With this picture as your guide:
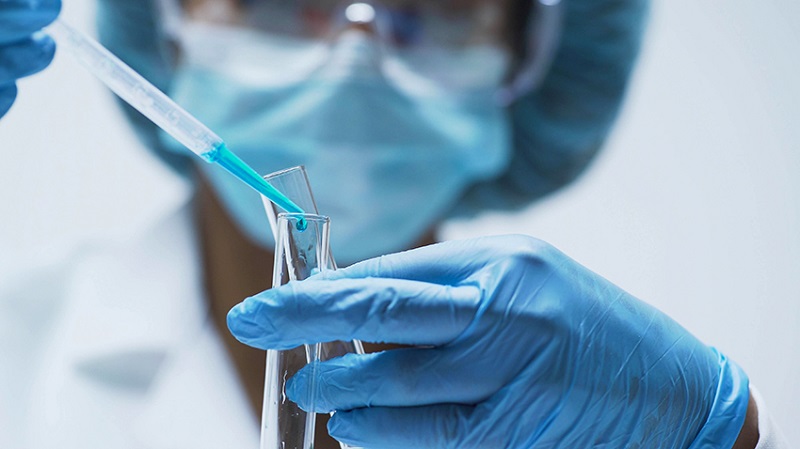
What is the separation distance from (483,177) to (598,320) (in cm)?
113

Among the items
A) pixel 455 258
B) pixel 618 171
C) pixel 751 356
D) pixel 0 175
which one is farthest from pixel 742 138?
pixel 0 175

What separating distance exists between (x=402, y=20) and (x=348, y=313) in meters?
1.04

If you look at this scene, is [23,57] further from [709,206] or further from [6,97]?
[709,206]

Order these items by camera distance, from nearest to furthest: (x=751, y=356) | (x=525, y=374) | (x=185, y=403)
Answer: (x=525, y=374) → (x=185, y=403) → (x=751, y=356)

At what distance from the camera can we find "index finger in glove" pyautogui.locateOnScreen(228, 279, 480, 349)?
78 centimetres

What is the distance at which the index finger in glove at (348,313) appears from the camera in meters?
0.78

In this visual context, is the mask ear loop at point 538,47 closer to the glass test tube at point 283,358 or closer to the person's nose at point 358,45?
the person's nose at point 358,45

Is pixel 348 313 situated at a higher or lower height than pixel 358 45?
lower

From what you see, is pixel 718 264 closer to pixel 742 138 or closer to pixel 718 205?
pixel 718 205

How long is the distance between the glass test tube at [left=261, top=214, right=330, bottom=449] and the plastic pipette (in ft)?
0.11

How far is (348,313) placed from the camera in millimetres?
782

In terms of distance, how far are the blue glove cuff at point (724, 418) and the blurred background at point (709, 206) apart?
0.96 m

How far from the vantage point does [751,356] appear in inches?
76.1

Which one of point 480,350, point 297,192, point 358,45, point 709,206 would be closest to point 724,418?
point 480,350
